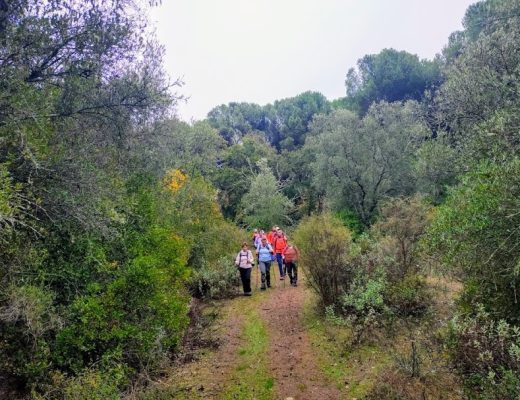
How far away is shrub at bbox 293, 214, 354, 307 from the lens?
1043cm

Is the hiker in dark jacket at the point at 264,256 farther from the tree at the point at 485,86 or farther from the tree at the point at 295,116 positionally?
the tree at the point at 295,116

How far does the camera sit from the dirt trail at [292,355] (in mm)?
7270

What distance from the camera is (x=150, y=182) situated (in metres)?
11.4

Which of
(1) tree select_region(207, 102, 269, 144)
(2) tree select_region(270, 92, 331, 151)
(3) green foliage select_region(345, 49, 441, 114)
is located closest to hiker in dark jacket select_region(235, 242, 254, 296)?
(3) green foliage select_region(345, 49, 441, 114)

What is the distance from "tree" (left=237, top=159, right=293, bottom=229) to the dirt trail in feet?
71.9

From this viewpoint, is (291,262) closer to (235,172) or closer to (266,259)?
(266,259)

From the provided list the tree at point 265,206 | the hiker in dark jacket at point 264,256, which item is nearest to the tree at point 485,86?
the hiker in dark jacket at point 264,256

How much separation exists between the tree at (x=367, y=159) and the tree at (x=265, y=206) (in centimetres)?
562

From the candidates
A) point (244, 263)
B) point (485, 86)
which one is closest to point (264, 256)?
point (244, 263)

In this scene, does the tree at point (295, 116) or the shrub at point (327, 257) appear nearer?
the shrub at point (327, 257)

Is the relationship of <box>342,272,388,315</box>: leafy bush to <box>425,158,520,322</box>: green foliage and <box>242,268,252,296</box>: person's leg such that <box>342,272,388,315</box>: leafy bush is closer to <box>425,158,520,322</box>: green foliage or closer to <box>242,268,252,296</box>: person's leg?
<box>425,158,520,322</box>: green foliage

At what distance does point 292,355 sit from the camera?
8812 millimetres

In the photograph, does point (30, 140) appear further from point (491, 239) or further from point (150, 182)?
point (491, 239)

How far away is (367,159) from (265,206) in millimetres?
9998
